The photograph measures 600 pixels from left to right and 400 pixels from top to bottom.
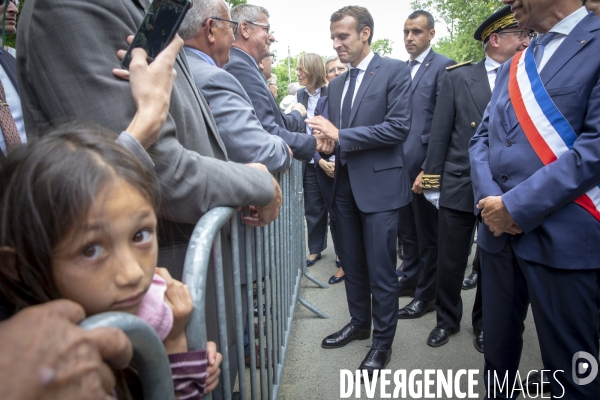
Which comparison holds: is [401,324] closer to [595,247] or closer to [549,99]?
[595,247]

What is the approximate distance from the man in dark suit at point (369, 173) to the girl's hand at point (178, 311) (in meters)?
2.20

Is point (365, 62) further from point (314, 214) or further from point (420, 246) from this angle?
point (314, 214)

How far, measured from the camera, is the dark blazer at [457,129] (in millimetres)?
3217

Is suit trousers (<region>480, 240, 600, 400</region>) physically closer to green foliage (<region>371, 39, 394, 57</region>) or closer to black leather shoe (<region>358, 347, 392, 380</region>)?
black leather shoe (<region>358, 347, 392, 380</region>)

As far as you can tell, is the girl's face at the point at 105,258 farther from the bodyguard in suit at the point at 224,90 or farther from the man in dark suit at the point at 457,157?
the man in dark suit at the point at 457,157

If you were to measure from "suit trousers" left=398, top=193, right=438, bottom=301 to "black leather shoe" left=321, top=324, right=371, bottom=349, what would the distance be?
75 centimetres

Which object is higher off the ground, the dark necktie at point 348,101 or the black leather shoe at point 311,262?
the dark necktie at point 348,101

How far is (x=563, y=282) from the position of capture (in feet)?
6.52

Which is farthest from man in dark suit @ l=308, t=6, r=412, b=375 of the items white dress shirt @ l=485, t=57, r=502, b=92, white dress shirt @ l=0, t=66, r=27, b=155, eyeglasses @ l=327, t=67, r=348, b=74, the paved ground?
eyeglasses @ l=327, t=67, r=348, b=74

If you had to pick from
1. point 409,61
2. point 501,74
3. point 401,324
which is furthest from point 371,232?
point 409,61

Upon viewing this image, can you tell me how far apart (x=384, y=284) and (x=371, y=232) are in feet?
1.21

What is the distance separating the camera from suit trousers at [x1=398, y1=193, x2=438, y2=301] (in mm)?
3957

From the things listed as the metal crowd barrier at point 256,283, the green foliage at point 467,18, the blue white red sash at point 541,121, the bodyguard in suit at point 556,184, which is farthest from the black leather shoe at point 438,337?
A: the green foliage at point 467,18

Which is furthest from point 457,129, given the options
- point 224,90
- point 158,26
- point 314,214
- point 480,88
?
point 158,26
